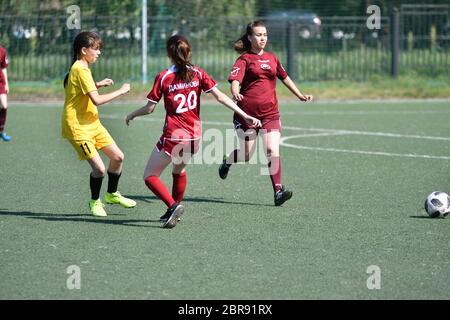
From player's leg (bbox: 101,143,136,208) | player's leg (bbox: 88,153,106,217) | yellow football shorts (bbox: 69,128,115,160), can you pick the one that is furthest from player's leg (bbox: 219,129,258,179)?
player's leg (bbox: 88,153,106,217)

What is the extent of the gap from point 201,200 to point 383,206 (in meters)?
1.94

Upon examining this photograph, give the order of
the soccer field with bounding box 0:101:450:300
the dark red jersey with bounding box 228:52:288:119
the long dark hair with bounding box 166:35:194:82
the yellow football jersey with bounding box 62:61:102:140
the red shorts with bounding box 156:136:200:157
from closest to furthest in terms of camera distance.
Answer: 1. the soccer field with bounding box 0:101:450:300
2. the long dark hair with bounding box 166:35:194:82
3. the red shorts with bounding box 156:136:200:157
4. the yellow football jersey with bounding box 62:61:102:140
5. the dark red jersey with bounding box 228:52:288:119

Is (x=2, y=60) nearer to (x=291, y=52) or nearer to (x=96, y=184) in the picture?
(x=96, y=184)

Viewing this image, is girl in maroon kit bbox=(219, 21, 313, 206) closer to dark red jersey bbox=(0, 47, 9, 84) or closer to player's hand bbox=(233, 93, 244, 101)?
player's hand bbox=(233, 93, 244, 101)

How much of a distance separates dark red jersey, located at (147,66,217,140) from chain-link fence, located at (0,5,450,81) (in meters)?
18.8

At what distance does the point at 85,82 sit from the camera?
9.53 metres

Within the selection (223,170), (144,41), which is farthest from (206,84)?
(144,41)

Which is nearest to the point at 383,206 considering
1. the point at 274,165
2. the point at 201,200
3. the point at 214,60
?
the point at 274,165

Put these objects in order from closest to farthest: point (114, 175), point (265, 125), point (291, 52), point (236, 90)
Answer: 1. point (114, 175)
2. point (236, 90)
3. point (265, 125)
4. point (291, 52)

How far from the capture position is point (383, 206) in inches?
410

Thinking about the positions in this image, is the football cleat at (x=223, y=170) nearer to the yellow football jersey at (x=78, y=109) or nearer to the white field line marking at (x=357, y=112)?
the yellow football jersey at (x=78, y=109)

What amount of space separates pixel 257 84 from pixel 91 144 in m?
2.12

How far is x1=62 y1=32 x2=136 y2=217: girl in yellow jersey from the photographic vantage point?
957cm

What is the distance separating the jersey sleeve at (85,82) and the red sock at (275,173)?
7.24 ft
